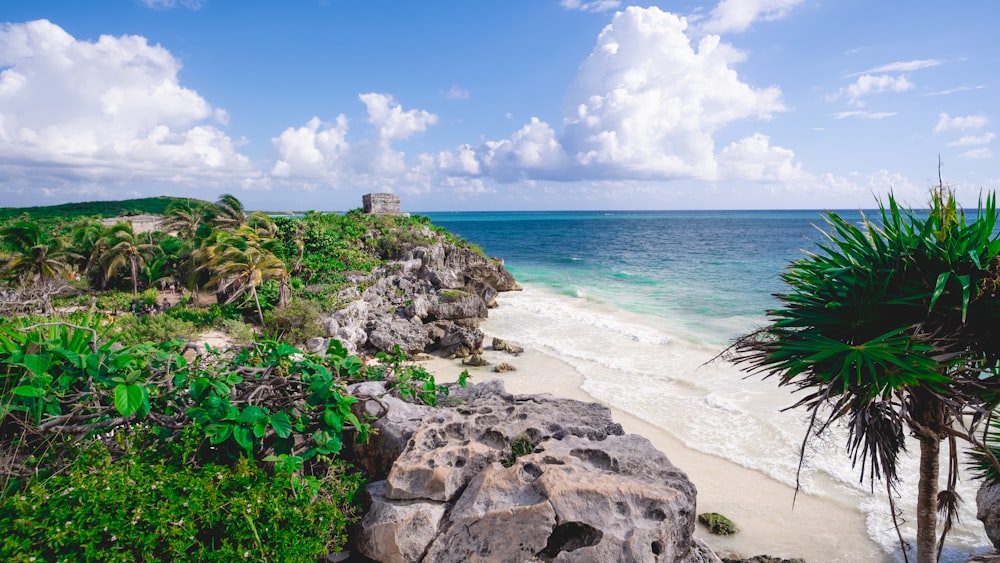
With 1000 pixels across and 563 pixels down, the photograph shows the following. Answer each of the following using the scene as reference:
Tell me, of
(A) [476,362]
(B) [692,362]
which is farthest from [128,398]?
(B) [692,362]

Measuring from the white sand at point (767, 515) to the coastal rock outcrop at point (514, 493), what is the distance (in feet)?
14.8

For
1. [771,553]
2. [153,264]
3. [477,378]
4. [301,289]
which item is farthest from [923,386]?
[153,264]

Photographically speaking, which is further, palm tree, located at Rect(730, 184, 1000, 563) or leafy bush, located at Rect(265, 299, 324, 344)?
leafy bush, located at Rect(265, 299, 324, 344)

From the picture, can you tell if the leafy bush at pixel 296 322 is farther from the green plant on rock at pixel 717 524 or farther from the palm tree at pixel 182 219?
the palm tree at pixel 182 219

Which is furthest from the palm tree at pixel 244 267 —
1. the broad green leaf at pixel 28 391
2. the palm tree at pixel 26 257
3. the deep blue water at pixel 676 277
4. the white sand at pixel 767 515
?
the deep blue water at pixel 676 277

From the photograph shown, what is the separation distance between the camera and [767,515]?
8.56 metres

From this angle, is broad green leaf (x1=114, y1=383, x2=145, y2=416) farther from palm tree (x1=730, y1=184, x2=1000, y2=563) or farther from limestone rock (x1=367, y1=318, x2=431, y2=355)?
limestone rock (x1=367, y1=318, x2=431, y2=355)

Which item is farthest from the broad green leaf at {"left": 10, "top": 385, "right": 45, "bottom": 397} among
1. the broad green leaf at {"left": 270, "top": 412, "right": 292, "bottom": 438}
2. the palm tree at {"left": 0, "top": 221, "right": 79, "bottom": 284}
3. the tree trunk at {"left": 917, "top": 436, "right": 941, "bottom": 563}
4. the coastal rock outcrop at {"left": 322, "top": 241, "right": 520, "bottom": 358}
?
the palm tree at {"left": 0, "top": 221, "right": 79, "bottom": 284}

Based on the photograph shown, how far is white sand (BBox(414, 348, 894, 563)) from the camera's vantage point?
7641 mm

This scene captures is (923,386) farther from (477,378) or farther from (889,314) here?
(477,378)

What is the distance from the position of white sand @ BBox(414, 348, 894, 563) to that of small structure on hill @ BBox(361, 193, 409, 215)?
29934 mm

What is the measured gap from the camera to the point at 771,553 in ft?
24.7

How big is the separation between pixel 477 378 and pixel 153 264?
22.1 metres

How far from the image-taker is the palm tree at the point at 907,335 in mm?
3955
